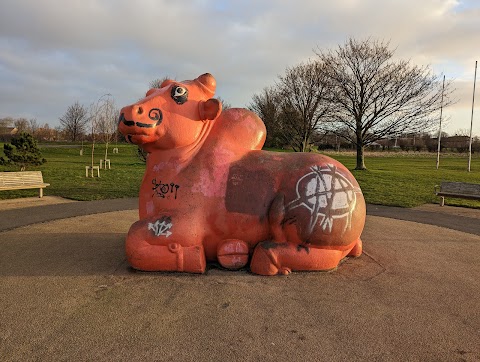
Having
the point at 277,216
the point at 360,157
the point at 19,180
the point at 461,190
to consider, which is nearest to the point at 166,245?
the point at 277,216

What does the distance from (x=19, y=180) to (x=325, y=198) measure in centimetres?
1058

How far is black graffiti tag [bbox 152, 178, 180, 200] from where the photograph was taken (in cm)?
469

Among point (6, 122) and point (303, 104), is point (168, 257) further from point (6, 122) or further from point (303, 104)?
point (6, 122)

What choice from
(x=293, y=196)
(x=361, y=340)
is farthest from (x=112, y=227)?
(x=361, y=340)

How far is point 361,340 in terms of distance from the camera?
3256 mm

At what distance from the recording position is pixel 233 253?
4.72m

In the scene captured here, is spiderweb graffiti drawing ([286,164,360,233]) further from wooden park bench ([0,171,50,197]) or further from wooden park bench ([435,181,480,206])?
wooden park bench ([0,171,50,197])

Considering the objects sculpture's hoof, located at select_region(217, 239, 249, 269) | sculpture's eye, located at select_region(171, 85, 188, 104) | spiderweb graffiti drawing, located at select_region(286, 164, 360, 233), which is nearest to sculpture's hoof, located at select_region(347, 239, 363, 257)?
spiderweb graffiti drawing, located at select_region(286, 164, 360, 233)

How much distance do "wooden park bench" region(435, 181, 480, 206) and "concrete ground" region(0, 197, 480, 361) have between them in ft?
17.2

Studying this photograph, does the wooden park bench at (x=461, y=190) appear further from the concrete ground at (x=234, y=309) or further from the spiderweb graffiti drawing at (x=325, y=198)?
the spiderweb graffiti drawing at (x=325, y=198)

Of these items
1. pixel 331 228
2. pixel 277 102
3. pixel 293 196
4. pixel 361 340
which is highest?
pixel 277 102

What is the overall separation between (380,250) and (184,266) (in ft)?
10.9

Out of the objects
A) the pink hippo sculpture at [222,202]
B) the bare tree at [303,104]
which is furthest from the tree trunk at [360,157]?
the pink hippo sculpture at [222,202]

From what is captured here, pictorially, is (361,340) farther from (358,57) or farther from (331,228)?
(358,57)
